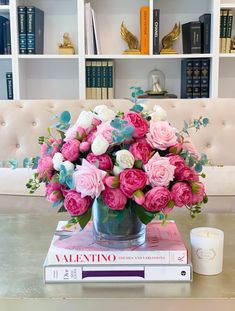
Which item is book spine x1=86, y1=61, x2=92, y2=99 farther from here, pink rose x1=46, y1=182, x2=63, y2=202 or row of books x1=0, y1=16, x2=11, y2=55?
pink rose x1=46, y1=182, x2=63, y2=202

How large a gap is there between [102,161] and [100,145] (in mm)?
38

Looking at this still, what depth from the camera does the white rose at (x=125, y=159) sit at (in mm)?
1076

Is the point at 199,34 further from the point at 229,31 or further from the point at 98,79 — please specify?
the point at 98,79

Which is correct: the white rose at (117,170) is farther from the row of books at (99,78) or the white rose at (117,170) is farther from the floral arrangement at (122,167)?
the row of books at (99,78)

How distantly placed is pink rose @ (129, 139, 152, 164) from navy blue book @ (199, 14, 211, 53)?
231 centimetres

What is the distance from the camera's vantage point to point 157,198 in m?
1.07

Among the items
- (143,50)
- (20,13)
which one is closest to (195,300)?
(143,50)

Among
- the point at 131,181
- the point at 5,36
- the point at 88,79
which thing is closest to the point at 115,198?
the point at 131,181

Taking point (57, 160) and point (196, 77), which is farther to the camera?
point (196, 77)

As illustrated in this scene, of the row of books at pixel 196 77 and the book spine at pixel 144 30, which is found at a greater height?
the book spine at pixel 144 30

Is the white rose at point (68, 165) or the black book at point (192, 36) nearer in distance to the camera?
the white rose at point (68, 165)

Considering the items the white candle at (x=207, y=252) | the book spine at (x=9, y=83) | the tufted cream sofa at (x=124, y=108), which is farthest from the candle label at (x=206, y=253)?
the book spine at (x=9, y=83)

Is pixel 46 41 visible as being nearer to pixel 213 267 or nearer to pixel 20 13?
pixel 20 13

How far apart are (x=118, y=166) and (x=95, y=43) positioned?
2.30 meters
